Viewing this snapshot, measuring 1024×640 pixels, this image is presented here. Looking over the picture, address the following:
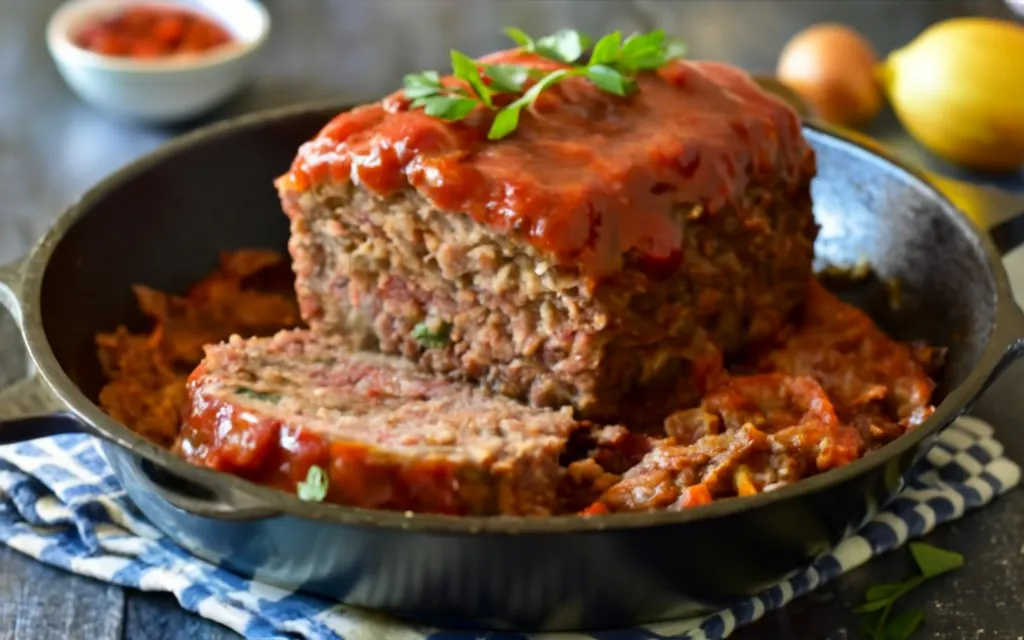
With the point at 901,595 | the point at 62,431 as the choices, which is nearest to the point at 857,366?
the point at 901,595

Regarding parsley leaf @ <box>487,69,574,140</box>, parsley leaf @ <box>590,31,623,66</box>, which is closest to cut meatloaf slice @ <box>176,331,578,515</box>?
parsley leaf @ <box>487,69,574,140</box>

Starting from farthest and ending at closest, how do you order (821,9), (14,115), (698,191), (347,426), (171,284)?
1. (821,9)
2. (14,115)
3. (171,284)
4. (698,191)
5. (347,426)

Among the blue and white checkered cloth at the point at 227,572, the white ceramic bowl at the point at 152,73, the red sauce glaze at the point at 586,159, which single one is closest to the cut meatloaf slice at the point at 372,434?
the blue and white checkered cloth at the point at 227,572

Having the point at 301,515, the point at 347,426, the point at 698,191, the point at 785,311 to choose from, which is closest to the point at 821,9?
the point at 785,311

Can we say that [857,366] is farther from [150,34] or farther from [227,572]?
[150,34]

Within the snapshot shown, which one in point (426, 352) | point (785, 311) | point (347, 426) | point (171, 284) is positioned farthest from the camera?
point (171, 284)

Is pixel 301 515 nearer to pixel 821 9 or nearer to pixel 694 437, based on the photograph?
pixel 694 437
